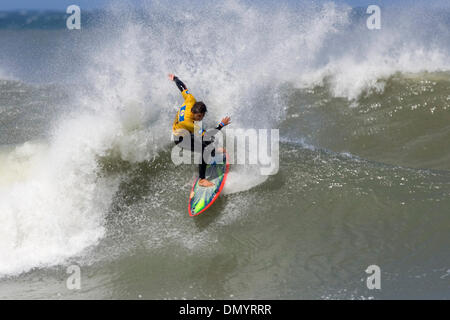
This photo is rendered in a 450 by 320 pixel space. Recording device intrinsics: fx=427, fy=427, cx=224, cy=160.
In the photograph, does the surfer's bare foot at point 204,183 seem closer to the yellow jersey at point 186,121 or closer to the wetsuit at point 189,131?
the wetsuit at point 189,131

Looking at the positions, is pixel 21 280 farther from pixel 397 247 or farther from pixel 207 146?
pixel 397 247

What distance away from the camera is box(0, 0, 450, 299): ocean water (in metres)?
4.66

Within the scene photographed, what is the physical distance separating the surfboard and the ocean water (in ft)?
0.50

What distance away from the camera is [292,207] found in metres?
5.75

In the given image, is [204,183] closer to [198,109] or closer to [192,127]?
[192,127]

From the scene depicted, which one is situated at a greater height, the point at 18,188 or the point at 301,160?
the point at 301,160

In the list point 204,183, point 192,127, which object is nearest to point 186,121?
point 192,127

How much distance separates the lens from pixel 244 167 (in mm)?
6598

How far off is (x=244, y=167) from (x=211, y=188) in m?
0.78

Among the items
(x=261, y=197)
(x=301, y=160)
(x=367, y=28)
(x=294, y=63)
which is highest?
(x=367, y=28)

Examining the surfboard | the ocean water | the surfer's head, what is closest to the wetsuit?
the surfer's head

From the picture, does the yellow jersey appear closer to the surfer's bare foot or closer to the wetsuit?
the wetsuit
